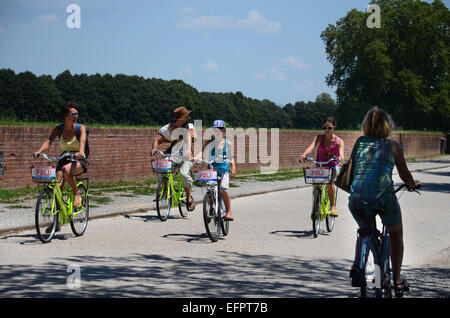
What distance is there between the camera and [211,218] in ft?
27.7

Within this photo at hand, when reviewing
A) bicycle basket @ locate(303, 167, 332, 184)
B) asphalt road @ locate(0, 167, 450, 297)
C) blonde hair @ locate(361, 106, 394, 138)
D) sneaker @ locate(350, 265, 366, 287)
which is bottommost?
asphalt road @ locate(0, 167, 450, 297)

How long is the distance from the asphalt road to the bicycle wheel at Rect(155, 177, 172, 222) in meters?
0.16

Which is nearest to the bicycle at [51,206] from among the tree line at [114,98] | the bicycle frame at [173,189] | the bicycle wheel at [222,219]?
the bicycle wheel at [222,219]

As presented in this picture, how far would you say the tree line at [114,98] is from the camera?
7556 centimetres

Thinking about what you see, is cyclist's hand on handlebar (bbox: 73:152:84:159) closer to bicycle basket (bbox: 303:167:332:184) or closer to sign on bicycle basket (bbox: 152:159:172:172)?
sign on bicycle basket (bbox: 152:159:172:172)

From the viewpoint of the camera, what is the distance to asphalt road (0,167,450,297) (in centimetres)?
544

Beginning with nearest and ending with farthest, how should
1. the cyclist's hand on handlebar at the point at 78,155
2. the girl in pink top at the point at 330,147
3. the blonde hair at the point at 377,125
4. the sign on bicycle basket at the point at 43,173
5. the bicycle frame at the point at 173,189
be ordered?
1. the blonde hair at the point at 377,125
2. the sign on bicycle basket at the point at 43,173
3. the cyclist's hand on handlebar at the point at 78,155
4. the girl in pink top at the point at 330,147
5. the bicycle frame at the point at 173,189

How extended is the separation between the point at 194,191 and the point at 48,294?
34.9ft

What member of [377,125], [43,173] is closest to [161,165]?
[43,173]

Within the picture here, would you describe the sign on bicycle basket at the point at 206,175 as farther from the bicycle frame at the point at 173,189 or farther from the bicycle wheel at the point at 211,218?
the bicycle frame at the point at 173,189

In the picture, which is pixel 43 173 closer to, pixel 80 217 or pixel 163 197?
pixel 80 217

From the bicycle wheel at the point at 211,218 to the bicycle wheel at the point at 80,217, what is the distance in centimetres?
182

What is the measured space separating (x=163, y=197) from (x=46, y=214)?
2.82 m

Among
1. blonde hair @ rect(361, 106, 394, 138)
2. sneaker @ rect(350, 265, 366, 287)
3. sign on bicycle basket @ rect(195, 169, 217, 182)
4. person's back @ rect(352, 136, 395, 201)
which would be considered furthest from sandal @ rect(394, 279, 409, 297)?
sign on bicycle basket @ rect(195, 169, 217, 182)
